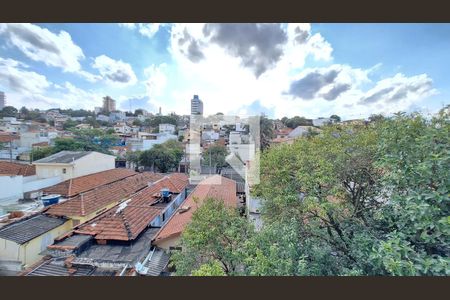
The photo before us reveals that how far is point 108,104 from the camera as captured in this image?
2.61 m

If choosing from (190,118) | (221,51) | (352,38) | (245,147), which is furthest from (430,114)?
(245,147)

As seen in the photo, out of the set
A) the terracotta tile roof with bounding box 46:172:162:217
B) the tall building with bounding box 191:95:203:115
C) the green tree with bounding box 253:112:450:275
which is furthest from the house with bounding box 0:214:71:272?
the green tree with bounding box 253:112:450:275

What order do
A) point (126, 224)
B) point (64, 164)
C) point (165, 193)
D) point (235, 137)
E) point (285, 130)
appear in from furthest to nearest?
→ point (235, 137) < point (165, 193) < point (285, 130) < point (64, 164) < point (126, 224)

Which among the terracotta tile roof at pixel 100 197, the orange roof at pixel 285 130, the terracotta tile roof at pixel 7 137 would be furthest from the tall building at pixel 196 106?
the terracotta tile roof at pixel 7 137

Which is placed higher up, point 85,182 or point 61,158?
point 61,158

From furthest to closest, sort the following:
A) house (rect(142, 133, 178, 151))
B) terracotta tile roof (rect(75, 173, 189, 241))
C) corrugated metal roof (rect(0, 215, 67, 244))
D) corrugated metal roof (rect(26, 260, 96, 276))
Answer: house (rect(142, 133, 178, 151)) → terracotta tile roof (rect(75, 173, 189, 241)) → corrugated metal roof (rect(0, 215, 67, 244)) → corrugated metal roof (rect(26, 260, 96, 276))

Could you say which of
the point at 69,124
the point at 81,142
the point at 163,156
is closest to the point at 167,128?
the point at 163,156

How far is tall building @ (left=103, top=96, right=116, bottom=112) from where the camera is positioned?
100 inches

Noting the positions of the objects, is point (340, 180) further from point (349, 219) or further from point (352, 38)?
point (352, 38)

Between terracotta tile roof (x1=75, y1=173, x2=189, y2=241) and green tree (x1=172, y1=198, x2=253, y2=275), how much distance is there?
43.4 inches

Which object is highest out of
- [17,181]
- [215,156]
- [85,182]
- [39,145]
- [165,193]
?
[39,145]

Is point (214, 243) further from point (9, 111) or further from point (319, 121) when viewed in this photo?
point (9, 111)

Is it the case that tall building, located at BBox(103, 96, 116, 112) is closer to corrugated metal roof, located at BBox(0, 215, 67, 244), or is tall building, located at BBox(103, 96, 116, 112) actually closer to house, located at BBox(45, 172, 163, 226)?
house, located at BBox(45, 172, 163, 226)

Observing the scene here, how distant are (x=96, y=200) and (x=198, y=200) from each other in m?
1.88
